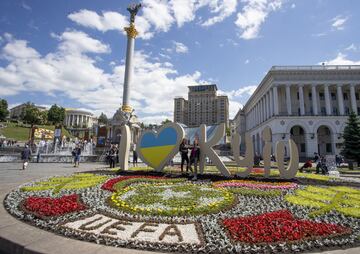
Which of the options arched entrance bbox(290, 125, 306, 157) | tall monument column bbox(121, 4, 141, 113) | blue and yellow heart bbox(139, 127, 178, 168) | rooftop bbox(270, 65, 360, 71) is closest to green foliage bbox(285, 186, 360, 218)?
blue and yellow heart bbox(139, 127, 178, 168)

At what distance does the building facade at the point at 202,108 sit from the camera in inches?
6373

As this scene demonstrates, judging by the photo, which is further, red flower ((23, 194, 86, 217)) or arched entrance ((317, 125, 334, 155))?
arched entrance ((317, 125, 334, 155))

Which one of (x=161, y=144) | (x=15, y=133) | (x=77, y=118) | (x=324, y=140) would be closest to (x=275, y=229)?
(x=161, y=144)

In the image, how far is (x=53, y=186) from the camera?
36.5 feet

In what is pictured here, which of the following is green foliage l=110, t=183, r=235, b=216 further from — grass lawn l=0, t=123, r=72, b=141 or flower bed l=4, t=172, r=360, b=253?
grass lawn l=0, t=123, r=72, b=141

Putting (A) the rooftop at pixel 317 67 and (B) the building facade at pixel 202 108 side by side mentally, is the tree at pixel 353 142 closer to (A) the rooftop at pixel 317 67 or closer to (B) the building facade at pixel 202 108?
(A) the rooftop at pixel 317 67

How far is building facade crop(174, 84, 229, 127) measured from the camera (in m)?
162

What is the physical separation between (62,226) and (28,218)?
141 centimetres

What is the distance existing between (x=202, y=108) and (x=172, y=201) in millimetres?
157618

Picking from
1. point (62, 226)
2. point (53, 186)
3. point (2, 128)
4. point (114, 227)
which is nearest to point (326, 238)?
point (114, 227)

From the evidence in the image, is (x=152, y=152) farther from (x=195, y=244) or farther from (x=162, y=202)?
(x=195, y=244)

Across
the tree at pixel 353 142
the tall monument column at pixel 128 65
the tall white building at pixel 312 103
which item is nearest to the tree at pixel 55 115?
the tall monument column at pixel 128 65

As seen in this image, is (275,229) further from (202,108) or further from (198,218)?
(202,108)

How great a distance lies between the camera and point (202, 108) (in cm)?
16438
